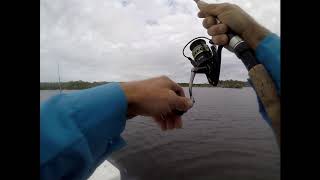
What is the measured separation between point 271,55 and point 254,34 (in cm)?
17

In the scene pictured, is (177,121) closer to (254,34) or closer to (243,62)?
(243,62)

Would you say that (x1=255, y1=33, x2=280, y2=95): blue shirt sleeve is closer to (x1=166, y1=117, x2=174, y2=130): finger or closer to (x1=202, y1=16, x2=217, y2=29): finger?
(x1=202, y1=16, x2=217, y2=29): finger

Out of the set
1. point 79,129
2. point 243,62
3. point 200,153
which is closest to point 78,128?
point 79,129

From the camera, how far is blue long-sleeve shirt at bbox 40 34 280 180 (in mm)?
917

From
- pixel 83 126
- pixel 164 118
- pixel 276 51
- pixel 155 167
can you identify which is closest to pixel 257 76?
pixel 276 51

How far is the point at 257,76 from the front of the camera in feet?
4.12

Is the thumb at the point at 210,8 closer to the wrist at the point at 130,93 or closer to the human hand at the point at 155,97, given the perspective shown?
the human hand at the point at 155,97

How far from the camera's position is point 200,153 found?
36.6 ft

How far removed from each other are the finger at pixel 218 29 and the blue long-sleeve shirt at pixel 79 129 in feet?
1.97

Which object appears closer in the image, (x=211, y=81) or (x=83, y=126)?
(x=83, y=126)
